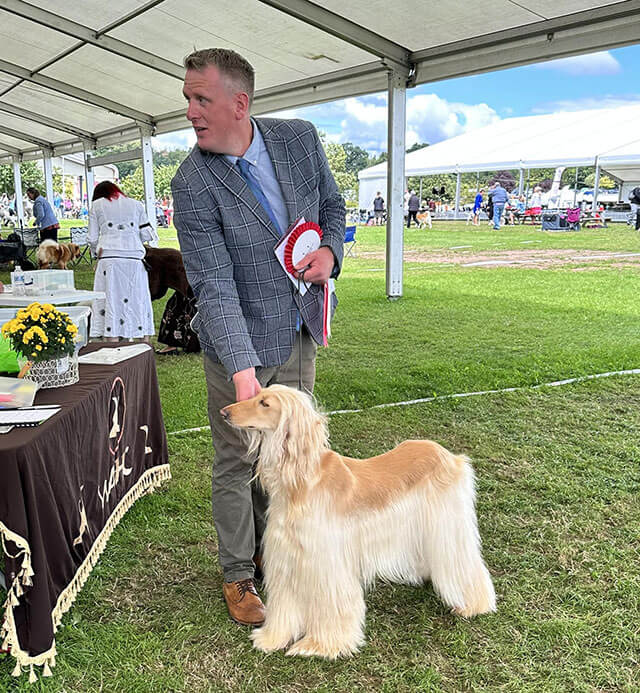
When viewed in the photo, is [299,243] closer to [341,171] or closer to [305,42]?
[305,42]

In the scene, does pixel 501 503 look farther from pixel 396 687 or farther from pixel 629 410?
pixel 629 410

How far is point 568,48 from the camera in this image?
565 centimetres

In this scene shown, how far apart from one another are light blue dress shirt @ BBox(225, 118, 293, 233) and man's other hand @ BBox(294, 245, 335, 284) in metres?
0.12

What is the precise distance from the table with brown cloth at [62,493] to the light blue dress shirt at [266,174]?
3.11ft

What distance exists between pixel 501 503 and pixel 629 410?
1788 millimetres

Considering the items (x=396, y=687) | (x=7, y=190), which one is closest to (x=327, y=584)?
(x=396, y=687)

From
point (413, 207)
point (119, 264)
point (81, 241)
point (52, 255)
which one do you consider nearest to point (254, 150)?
point (119, 264)

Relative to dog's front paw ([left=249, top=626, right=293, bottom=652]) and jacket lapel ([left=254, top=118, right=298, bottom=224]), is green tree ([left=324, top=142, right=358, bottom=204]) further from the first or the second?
dog's front paw ([left=249, top=626, right=293, bottom=652])

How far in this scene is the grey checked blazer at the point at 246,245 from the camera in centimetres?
190

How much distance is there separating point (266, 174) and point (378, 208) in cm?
2728

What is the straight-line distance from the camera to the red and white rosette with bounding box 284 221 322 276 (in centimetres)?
194

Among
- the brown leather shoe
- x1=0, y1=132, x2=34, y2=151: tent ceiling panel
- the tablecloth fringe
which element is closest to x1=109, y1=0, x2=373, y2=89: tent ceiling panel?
the tablecloth fringe

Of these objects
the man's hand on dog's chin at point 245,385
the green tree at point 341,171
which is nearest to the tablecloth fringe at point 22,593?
the man's hand on dog's chin at point 245,385

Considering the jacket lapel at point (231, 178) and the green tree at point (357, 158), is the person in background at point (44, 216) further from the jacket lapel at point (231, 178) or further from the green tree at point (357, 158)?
the green tree at point (357, 158)
